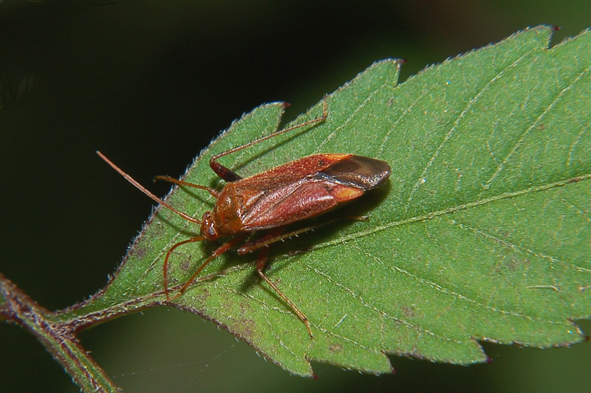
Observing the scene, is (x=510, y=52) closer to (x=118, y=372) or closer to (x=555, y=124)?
(x=555, y=124)

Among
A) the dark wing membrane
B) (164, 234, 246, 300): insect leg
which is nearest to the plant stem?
(164, 234, 246, 300): insect leg

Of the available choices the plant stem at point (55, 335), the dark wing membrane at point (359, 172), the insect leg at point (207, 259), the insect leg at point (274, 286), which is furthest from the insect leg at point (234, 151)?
the plant stem at point (55, 335)

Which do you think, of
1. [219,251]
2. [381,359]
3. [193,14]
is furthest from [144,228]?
[193,14]

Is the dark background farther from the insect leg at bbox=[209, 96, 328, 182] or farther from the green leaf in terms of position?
the green leaf

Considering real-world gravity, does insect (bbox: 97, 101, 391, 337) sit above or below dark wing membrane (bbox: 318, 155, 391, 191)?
below

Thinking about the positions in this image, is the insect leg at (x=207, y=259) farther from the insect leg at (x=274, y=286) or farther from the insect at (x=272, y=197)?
the insect leg at (x=274, y=286)
